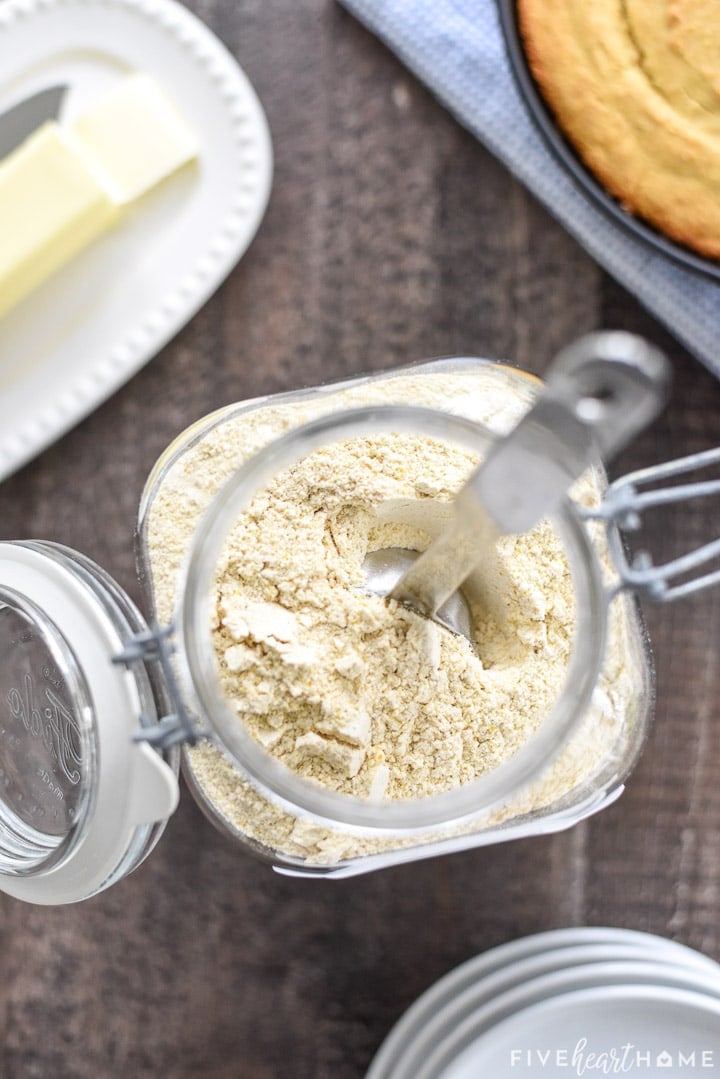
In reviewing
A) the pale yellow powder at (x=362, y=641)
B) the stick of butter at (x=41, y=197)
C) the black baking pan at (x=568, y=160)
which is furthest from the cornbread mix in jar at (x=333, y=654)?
the stick of butter at (x=41, y=197)

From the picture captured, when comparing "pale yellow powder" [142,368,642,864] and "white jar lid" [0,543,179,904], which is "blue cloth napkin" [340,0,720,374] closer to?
"pale yellow powder" [142,368,642,864]

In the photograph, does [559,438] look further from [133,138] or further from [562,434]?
[133,138]

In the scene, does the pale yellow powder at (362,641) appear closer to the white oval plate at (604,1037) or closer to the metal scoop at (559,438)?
the metal scoop at (559,438)

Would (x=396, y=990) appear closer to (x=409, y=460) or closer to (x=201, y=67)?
(x=409, y=460)

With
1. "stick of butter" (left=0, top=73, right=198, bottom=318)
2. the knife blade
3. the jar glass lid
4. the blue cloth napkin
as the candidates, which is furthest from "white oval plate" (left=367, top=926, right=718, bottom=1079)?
the knife blade

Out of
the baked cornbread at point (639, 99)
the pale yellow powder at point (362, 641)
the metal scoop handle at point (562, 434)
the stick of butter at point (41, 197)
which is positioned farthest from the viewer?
the stick of butter at point (41, 197)

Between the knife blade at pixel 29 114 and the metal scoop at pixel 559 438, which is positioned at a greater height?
the knife blade at pixel 29 114

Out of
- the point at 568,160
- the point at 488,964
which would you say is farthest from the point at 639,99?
the point at 488,964
